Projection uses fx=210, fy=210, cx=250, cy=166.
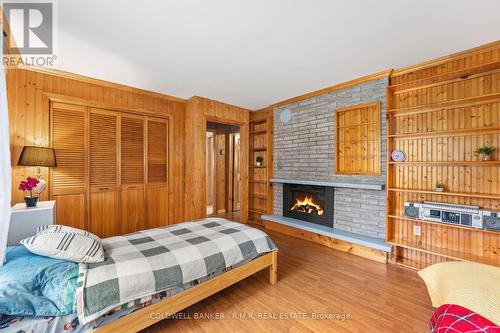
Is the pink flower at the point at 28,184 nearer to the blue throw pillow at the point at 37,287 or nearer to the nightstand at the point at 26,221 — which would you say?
the nightstand at the point at 26,221

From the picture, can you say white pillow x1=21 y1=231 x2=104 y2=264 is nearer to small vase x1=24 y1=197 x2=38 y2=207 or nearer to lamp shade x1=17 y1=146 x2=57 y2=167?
small vase x1=24 y1=197 x2=38 y2=207

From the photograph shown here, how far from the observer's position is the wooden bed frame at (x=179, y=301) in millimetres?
1436

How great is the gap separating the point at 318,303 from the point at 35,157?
3.57m

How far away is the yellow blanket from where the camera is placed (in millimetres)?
1110

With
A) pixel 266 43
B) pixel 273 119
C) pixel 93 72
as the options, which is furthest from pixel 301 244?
pixel 93 72

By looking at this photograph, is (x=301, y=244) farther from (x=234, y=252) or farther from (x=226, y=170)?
(x=226, y=170)

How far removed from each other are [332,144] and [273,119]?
1.53m

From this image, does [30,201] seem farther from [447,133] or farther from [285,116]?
[447,133]

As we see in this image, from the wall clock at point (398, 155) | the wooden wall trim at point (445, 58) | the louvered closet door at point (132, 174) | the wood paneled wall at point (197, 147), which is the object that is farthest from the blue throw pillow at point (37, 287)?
the wooden wall trim at point (445, 58)

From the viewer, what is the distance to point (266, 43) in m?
2.29

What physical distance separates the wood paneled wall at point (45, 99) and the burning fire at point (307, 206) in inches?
122

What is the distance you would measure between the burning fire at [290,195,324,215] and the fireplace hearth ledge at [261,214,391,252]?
22 centimetres

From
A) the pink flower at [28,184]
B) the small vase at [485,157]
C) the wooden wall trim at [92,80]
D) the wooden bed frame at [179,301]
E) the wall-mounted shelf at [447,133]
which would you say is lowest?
the wooden bed frame at [179,301]

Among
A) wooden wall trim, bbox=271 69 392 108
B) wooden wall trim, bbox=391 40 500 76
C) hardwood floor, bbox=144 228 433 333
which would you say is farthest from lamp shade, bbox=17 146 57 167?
wooden wall trim, bbox=391 40 500 76
